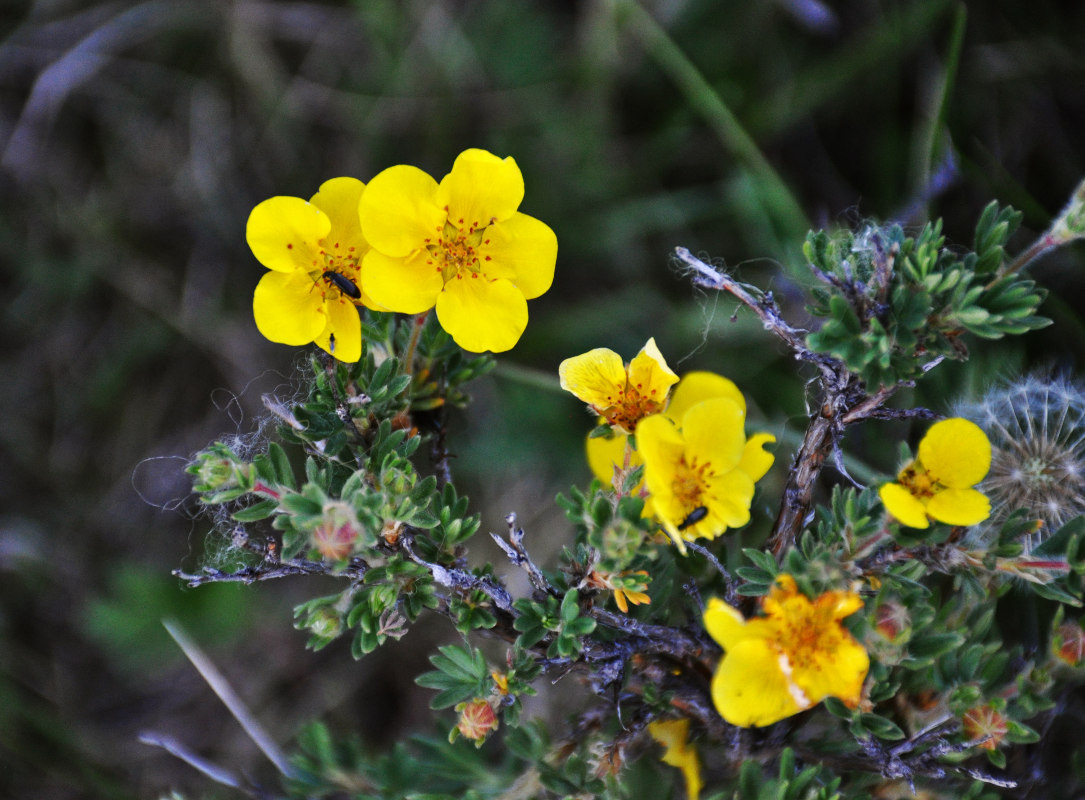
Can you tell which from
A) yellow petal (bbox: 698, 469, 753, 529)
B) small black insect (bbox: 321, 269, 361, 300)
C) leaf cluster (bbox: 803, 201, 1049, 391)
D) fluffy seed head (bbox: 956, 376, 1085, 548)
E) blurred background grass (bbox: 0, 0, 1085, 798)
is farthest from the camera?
blurred background grass (bbox: 0, 0, 1085, 798)

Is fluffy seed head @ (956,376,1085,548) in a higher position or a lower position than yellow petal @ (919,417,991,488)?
lower

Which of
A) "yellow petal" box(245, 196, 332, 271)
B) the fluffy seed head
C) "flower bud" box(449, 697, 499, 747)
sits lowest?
"flower bud" box(449, 697, 499, 747)

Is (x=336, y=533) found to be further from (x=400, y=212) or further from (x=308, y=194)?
(x=308, y=194)

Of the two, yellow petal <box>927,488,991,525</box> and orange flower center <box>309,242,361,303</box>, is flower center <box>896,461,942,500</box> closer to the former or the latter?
yellow petal <box>927,488,991,525</box>

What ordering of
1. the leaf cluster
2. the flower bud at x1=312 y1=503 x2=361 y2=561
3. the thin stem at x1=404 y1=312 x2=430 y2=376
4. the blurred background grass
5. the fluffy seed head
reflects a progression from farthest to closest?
the blurred background grass < the fluffy seed head < the thin stem at x1=404 y1=312 x2=430 y2=376 < the leaf cluster < the flower bud at x1=312 y1=503 x2=361 y2=561

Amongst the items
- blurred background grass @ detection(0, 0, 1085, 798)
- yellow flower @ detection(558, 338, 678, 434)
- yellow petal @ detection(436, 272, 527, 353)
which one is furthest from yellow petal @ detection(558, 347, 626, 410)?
blurred background grass @ detection(0, 0, 1085, 798)

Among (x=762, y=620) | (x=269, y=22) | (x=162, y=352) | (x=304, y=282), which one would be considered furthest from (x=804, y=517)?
(x=269, y=22)

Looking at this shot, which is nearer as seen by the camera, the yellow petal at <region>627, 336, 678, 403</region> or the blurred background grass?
the yellow petal at <region>627, 336, 678, 403</region>

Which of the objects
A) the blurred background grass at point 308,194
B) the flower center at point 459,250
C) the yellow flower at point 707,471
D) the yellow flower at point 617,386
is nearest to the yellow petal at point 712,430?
the yellow flower at point 707,471

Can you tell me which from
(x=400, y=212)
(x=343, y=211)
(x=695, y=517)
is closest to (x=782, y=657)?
(x=695, y=517)
